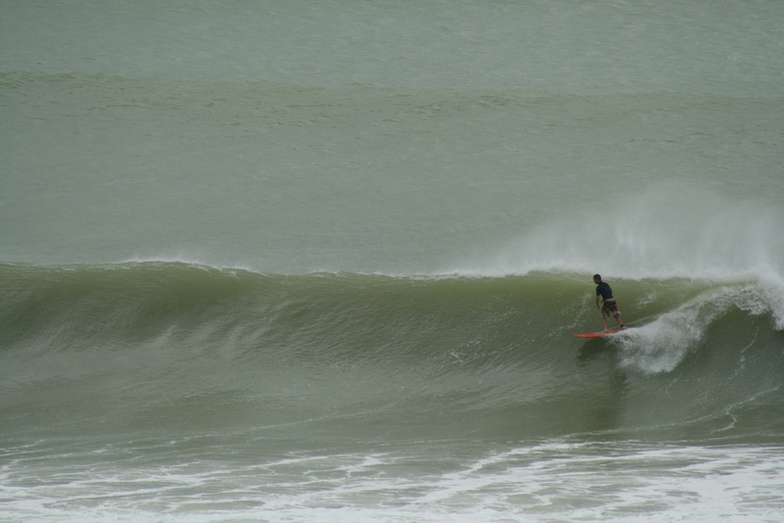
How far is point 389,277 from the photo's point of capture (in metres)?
11.5

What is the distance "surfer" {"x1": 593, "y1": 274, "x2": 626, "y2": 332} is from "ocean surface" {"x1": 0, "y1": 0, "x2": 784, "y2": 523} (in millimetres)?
365

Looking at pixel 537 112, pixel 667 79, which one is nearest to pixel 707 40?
pixel 667 79

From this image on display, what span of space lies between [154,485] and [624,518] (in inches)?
151

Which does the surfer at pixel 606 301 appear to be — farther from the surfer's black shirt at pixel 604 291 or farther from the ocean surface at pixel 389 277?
the ocean surface at pixel 389 277

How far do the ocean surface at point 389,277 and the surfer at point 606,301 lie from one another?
37 centimetres

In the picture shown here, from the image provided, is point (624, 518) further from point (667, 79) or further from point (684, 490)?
point (667, 79)

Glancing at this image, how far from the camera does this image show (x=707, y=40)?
22.8m

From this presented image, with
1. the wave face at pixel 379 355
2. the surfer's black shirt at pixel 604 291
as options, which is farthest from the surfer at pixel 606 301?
the wave face at pixel 379 355

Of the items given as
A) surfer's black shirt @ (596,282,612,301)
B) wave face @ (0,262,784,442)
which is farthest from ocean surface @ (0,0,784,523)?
surfer's black shirt @ (596,282,612,301)

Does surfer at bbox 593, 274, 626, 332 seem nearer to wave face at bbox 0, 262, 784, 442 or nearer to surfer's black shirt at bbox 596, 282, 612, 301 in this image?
surfer's black shirt at bbox 596, 282, 612, 301

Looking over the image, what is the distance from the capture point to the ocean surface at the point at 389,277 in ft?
23.0

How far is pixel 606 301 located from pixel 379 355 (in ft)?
9.62

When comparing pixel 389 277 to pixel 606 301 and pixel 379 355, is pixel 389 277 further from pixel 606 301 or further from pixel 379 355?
pixel 606 301

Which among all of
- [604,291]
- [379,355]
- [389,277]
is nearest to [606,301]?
[604,291]
